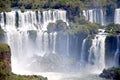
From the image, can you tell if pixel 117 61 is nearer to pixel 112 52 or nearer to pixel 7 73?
pixel 112 52

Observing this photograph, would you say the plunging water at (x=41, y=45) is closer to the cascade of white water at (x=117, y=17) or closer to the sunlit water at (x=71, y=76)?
the sunlit water at (x=71, y=76)

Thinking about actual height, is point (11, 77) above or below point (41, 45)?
above

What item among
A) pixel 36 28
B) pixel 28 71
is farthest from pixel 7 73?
pixel 36 28

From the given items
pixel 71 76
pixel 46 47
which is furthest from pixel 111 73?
pixel 46 47

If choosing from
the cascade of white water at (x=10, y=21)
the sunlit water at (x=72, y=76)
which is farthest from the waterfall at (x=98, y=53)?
the cascade of white water at (x=10, y=21)

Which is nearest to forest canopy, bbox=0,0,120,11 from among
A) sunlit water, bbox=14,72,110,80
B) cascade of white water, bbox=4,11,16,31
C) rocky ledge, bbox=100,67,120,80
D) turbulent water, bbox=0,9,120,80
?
turbulent water, bbox=0,9,120,80

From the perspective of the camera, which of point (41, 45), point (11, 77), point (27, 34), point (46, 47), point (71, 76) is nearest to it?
point (11, 77)

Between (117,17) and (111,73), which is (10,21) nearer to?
(117,17)
